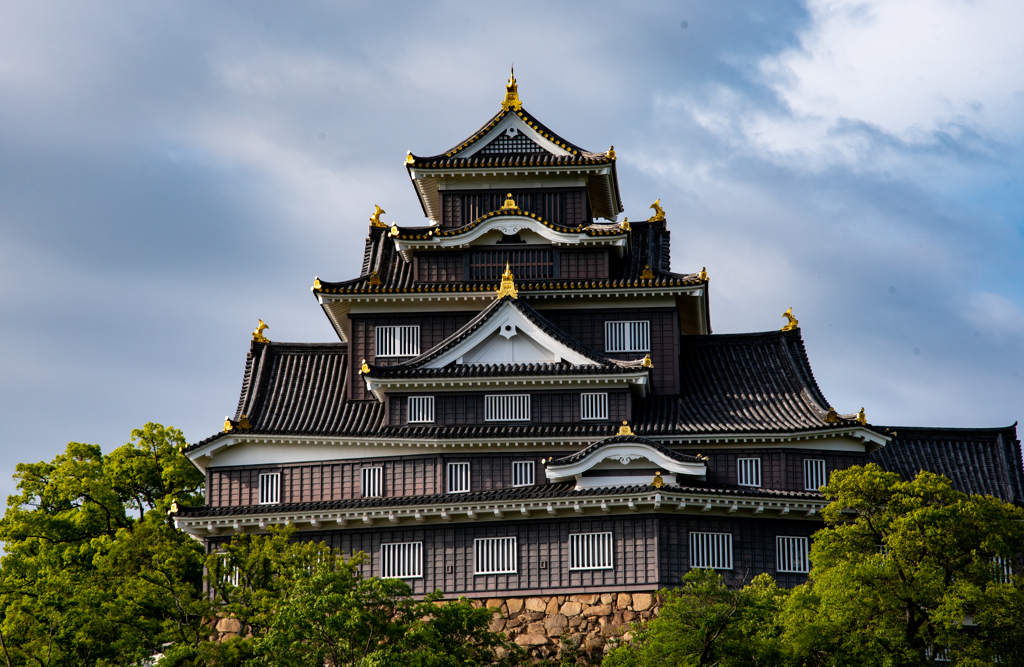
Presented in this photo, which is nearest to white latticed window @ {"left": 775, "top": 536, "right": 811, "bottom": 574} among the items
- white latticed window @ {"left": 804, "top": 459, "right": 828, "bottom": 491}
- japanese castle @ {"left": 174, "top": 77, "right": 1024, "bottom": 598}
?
japanese castle @ {"left": 174, "top": 77, "right": 1024, "bottom": 598}

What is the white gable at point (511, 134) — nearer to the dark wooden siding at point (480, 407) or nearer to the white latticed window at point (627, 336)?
the white latticed window at point (627, 336)

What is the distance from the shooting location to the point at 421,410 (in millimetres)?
36438

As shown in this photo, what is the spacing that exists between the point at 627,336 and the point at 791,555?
8.11 metres

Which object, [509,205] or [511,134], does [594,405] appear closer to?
[509,205]

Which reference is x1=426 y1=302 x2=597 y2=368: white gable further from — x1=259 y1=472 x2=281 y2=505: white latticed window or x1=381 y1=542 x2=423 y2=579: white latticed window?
x1=259 y1=472 x2=281 y2=505: white latticed window

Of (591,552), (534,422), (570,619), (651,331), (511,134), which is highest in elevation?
(511,134)

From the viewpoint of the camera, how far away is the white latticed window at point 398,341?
1521 inches

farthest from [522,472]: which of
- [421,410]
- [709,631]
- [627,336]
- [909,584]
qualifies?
[909,584]

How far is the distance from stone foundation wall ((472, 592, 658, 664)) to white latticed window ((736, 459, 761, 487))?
460 centimetres

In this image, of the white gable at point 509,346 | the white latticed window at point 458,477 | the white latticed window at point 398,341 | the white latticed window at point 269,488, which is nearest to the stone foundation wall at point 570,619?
the white latticed window at point 458,477

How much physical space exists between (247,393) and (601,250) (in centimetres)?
1132

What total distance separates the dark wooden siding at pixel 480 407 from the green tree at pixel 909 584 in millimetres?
8615

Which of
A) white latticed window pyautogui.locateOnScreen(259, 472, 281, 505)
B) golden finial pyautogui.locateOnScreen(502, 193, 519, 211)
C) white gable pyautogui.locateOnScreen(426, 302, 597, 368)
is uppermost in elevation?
golden finial pyautogui.locateOnScreen(502, 193, 519, 211)

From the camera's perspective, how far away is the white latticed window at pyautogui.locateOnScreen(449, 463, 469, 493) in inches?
1409
